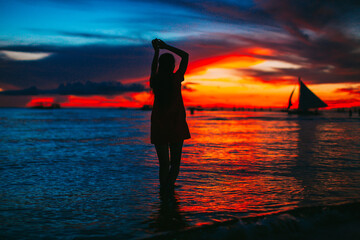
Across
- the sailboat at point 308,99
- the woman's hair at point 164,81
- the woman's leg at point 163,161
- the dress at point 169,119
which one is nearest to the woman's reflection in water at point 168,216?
the woman's leg at point 163,161

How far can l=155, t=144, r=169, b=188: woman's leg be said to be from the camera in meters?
4.30

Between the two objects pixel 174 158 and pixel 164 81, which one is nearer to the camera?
pixel 164 81

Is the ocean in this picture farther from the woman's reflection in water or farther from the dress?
the dress

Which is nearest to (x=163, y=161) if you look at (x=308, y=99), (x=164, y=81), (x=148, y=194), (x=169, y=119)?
(x=169, y=119)

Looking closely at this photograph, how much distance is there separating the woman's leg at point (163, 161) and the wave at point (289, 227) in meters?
1.13

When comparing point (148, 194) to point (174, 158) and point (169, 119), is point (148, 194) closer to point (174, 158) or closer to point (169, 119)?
point (174, 158)

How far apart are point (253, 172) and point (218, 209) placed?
310cm

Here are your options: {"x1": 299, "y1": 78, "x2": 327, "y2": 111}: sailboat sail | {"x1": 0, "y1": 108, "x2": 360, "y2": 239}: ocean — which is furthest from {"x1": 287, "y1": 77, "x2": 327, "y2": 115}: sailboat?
{"x1": 0, "y1": 108, "x2": 360, "y2": 239}: ocean

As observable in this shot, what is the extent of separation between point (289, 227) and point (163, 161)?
1.78 meters

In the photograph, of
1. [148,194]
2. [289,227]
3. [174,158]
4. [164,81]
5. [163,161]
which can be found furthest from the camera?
[148,194]

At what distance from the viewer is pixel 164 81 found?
13.6ft

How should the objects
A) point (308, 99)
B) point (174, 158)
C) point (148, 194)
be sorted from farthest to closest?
point (308, 99), point (148, 194), point (174, 158)

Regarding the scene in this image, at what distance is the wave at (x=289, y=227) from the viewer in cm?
326

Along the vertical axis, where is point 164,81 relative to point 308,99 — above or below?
below
